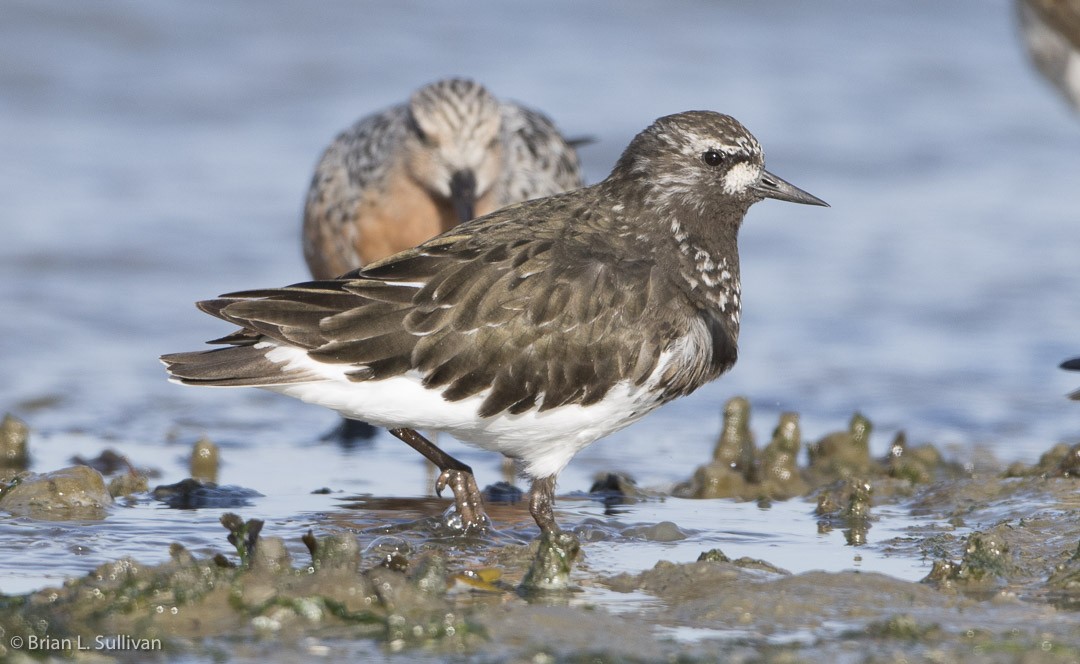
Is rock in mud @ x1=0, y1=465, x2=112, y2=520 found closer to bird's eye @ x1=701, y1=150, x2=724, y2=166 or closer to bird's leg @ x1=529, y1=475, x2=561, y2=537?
bird's leg @ x1=529, y1=475, x2=561, y2=537

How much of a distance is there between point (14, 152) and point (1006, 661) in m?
10.0

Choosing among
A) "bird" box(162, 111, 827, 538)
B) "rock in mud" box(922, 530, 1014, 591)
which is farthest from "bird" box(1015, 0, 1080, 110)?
"rock in mud" box(922, 530, 1014, 591)

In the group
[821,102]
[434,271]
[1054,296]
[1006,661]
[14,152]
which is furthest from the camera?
[821,102]

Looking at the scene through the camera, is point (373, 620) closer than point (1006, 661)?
No

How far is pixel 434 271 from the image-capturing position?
191 inches

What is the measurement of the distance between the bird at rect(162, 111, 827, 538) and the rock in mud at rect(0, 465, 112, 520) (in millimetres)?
785

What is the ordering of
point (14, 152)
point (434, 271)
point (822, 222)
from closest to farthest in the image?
point (434, 271), point (822, 222), point (14, 152)

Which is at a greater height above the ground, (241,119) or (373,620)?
(241,119)

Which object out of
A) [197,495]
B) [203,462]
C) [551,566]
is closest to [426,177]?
[203,462]

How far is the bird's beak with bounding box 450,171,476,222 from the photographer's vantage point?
758cm

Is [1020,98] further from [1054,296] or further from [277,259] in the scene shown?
[277,259]

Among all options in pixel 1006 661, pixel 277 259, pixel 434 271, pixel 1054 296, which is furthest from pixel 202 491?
pixel 1054 296

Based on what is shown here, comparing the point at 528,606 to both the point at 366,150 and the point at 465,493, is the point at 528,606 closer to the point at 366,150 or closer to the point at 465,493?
the point at 465,493

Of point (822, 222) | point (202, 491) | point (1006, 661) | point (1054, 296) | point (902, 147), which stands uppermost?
point (902, 147)
